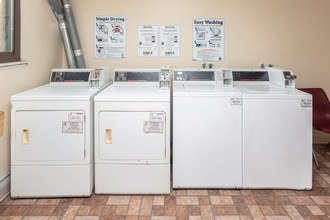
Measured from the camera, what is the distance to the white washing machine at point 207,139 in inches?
120

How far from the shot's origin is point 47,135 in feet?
9.42

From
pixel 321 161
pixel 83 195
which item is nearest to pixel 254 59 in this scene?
pixel 321 161

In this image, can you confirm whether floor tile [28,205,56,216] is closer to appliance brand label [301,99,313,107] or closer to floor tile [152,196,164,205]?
floor tile [152,196,164,205]

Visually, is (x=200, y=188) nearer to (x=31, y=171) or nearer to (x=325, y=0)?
(x=31, y=171)

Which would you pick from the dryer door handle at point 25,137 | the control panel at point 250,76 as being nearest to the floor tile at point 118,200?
the dryer door handle at point 25,137

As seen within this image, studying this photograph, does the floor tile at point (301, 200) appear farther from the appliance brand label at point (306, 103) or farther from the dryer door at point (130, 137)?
the dryer door at point (130, 137)

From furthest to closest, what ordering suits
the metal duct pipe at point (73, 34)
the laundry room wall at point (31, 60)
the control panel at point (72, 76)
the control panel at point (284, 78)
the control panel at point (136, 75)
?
the metal duct pipe at point (73, 34)
the control panel at point (136, 75)
the control panel at point (72, 76)
the control panel at point (284, 78)
the laundry room wall at point (31, 60)

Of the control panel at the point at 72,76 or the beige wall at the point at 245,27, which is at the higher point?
the beige wall at the point at 245,27

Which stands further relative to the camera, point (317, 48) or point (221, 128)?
point (317, 48)

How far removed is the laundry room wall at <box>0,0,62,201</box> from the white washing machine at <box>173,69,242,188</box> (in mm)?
1576

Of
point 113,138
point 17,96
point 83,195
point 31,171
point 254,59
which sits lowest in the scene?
point 83,195

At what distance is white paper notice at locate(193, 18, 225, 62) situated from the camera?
425cm

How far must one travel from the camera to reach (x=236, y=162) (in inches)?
122

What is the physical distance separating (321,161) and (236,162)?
1.50 m
